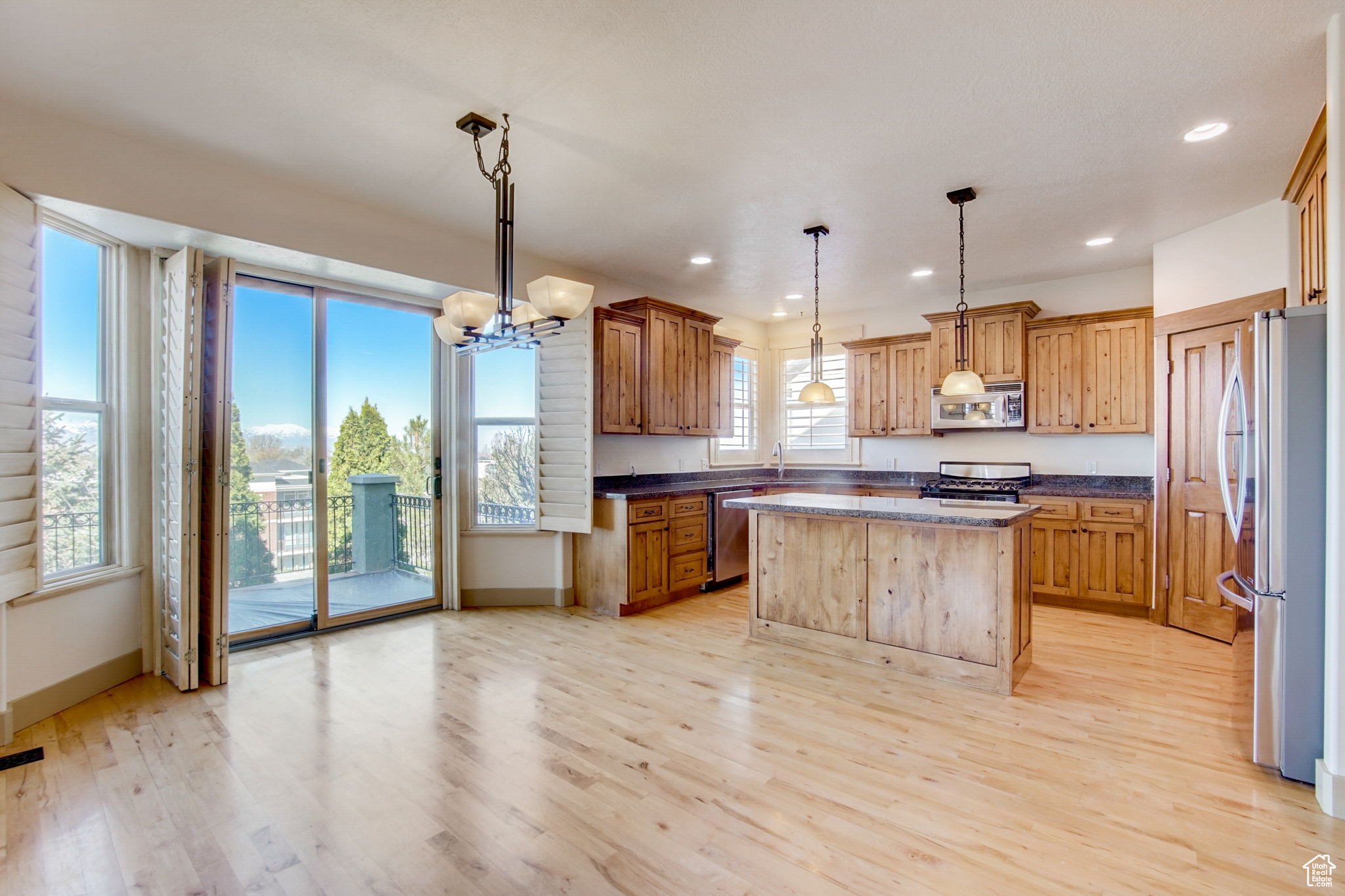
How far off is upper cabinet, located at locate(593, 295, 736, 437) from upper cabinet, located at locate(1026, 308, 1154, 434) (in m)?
2.95

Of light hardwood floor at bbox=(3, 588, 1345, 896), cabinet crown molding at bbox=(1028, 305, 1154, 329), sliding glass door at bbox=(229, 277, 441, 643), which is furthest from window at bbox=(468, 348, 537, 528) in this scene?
cabinet crown molding at bbox=(1028, 305, 1154, 329)

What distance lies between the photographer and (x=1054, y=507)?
5.03 meters

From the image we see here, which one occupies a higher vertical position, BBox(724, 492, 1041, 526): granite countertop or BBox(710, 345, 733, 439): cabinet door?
BBox(710, 345, 733, 439): cabinet door

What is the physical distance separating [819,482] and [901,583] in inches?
133

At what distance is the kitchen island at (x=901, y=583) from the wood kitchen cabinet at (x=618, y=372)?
152 cm

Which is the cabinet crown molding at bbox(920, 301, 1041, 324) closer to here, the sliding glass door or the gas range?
the gas range

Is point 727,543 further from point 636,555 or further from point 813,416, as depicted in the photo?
point 813,416

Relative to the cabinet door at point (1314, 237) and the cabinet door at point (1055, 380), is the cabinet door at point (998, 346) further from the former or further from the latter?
the cabinet door at point (1314, 237)

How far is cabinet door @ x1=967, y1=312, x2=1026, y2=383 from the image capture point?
5.34 metres

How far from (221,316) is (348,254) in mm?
772

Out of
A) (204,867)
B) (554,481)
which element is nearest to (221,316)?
(554,481)

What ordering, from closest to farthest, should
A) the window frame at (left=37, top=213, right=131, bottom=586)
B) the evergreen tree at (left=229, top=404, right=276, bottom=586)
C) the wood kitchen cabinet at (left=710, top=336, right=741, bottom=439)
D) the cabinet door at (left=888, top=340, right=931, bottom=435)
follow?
the window frame at (left=37, top=213, right=131, bottom=586) → the evergreen tree at (left=229, top=404, right=276, bottom=586) → the cabinet door at (left=888, top=340, right=931, bottom=435) → the wood kitchen cabinet at (left=710, top=336, right=741, bottom=439)

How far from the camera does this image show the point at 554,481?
496 centimetres

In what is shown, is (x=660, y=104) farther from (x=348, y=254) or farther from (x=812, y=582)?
(x=812, y=582)
